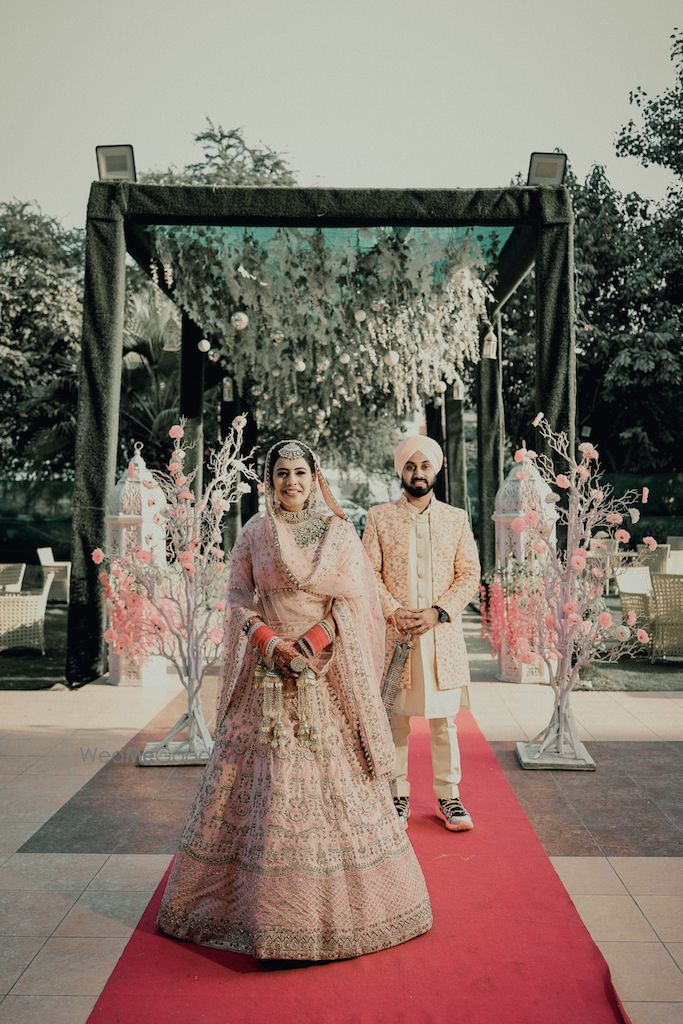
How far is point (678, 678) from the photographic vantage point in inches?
304

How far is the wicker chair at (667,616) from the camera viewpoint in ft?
27.2

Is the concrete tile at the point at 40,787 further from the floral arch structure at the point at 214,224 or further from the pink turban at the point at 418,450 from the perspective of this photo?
the pink turban at the point at 418,450

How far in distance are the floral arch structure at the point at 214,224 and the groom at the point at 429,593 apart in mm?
2922

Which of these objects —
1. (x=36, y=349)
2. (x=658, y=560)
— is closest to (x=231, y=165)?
(x=36, y=349)

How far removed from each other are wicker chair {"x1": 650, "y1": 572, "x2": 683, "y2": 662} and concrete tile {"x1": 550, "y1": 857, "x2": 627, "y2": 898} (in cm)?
499

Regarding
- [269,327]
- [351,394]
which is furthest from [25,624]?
[351,394]

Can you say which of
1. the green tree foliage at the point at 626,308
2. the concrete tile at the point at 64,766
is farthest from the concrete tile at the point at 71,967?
the green tree foliage at the point at 626,308

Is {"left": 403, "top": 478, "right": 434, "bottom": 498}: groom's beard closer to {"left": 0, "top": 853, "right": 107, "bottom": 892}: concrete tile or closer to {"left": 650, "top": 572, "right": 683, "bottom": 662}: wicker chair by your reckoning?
{"left": 0, "top": 853, "right": 107, "bottom": 892}: concrete tile

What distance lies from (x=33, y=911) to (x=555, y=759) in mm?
2884

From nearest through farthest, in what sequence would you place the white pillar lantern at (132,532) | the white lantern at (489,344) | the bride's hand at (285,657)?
the bride's hand at (285,657)
the white pillar lantern at (132,532)
the white lantern at (489,344)

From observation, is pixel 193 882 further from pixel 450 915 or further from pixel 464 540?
pixel 464 540

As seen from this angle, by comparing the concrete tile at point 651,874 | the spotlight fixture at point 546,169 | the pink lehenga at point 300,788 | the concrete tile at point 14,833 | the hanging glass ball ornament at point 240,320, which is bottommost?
the concrete tile at point 651,874

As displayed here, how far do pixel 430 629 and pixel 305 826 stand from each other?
52.2 inches

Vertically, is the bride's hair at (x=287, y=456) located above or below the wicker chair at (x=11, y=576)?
above
